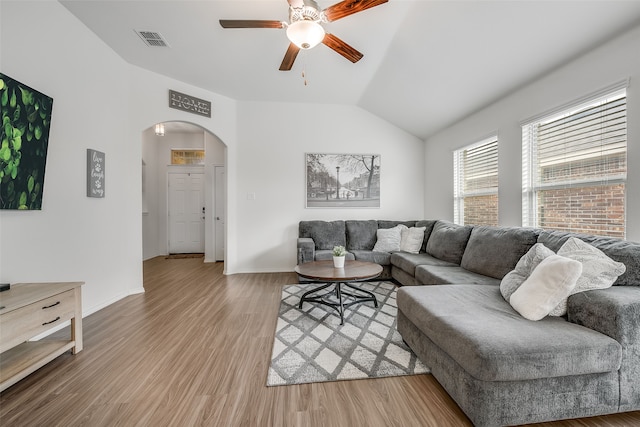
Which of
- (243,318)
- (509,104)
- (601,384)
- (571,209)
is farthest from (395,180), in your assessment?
(601,384)

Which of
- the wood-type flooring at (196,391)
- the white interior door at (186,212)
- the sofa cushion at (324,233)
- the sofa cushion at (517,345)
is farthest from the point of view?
the white interior door at (186,212)

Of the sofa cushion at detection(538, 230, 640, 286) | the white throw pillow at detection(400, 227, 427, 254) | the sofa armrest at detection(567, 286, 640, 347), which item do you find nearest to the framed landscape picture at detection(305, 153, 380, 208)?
the white throw pillow at detection(400, 227, 427, 254)

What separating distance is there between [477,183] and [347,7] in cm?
295

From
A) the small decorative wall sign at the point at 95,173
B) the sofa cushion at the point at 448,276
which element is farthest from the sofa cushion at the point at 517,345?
the small decorative wall sign at the point at 95,173

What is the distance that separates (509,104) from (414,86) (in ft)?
3.82

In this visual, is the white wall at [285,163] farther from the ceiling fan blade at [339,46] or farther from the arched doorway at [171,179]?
the ceiling fan blade at [339,46]

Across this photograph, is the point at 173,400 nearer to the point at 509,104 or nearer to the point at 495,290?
the point at 495,290

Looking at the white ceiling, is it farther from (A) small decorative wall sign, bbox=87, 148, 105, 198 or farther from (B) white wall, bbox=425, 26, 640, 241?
(A) small decorative wall sign, bbox=87, 148, 105, 198

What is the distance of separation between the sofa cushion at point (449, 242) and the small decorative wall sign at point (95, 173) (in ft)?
13.5

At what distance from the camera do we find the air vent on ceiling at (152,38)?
2781 millimetres

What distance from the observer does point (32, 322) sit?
1.65m

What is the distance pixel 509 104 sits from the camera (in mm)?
3029

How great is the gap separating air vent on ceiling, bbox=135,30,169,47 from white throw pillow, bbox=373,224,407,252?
3799 mm

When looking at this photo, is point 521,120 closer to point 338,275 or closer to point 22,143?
point 338,275
